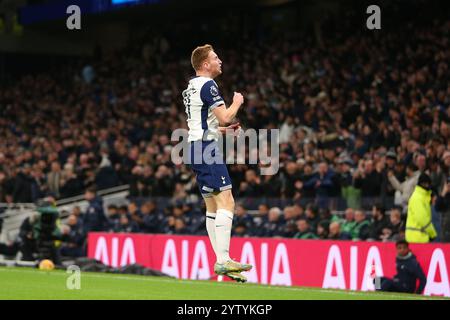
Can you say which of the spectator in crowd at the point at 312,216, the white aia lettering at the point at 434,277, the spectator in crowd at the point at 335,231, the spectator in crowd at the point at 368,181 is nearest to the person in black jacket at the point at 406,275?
the white aia lettering at the point at 434,277

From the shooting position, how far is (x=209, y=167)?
9305mm

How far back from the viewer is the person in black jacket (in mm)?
13258

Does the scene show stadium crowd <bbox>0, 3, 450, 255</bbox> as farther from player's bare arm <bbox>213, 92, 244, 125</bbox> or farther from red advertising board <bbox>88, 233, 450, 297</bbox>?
player's bare arm <bbox>213, 92, 244, 125</bbox>

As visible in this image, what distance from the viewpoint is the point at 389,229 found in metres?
15.1

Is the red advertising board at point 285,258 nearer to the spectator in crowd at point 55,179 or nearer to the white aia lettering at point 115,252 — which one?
the white aia lettering at point 115,252

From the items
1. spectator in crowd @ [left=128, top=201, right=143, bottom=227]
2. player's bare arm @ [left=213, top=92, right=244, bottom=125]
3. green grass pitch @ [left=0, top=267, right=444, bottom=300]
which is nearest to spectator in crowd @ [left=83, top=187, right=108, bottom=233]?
spectator in crowd @ [left=128, top=201, right=143, bottom=227]

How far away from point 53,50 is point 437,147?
2326cm

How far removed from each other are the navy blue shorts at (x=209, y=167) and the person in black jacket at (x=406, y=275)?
15.4 ft

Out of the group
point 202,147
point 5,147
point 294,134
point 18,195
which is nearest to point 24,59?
point 5,147

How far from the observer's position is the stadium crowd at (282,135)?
16.4m

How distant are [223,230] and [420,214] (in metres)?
5.46

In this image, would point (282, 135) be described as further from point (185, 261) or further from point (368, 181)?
point (185, 261)

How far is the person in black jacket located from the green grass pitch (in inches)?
72.3

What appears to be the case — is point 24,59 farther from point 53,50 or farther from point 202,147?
point 202,147
